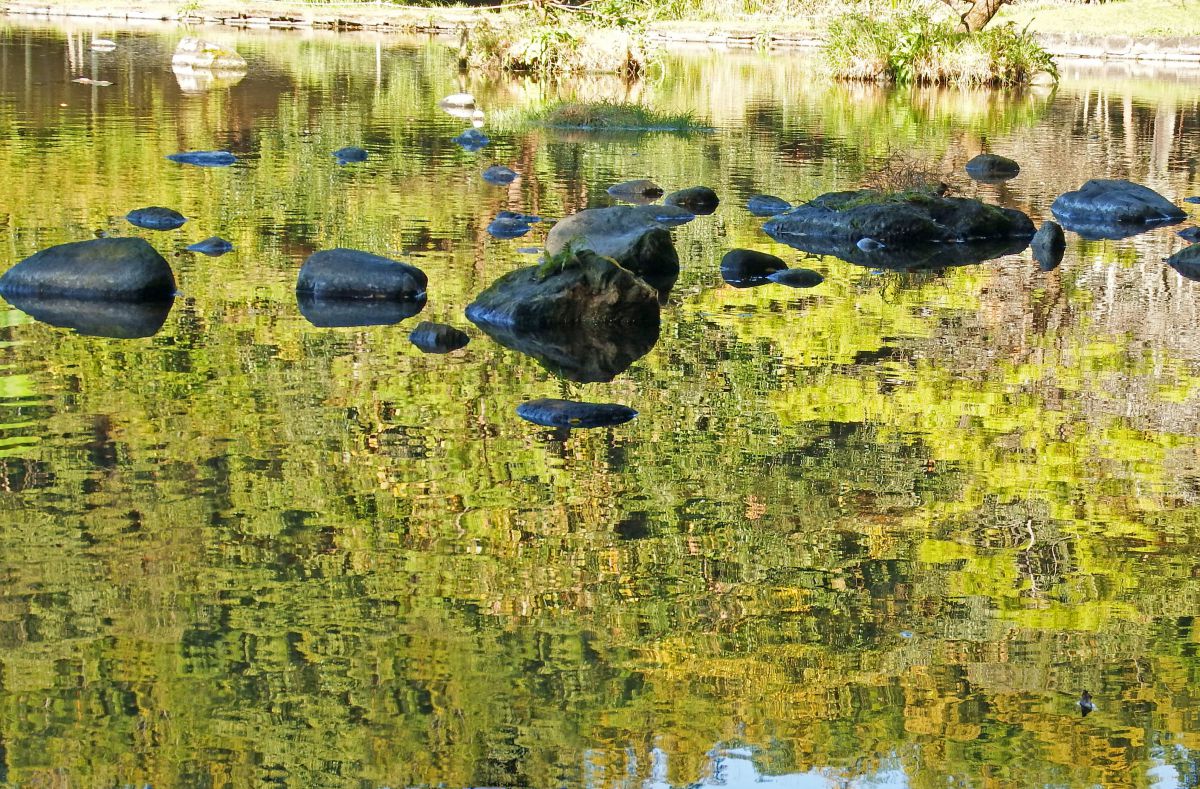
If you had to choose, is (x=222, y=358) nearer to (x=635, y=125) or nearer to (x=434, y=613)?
(x=434, y=613)

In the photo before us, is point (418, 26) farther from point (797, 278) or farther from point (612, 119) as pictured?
point (797, 278)

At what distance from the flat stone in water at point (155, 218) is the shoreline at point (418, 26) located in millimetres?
31044

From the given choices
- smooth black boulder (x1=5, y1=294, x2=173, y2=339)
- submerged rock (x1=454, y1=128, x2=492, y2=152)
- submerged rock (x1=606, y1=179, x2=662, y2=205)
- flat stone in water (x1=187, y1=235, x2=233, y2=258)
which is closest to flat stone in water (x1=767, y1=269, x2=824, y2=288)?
submerged rock (x1=606, y1=179, x2=662, y2=205)

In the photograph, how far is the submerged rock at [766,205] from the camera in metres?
14.5

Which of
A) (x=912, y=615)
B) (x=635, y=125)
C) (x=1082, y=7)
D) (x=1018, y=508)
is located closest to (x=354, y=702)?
(x=912, y=615)

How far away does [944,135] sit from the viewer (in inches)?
883

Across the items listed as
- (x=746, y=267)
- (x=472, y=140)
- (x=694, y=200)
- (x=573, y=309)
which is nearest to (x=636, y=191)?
(x=694, y=200)

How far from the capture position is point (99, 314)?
8.94 m

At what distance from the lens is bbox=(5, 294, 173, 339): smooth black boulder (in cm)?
854

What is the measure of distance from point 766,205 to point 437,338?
671 cm

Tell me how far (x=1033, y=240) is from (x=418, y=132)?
9.12m

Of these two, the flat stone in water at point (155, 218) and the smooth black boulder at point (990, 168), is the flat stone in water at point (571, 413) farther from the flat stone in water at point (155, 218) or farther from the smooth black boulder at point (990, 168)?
the smooth black boulder at point (990, 168)

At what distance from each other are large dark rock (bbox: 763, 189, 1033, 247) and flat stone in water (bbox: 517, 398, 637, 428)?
612cm

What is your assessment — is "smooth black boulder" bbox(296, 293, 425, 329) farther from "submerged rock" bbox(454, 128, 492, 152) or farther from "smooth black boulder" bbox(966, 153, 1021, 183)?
"smooth black boulder" bbox(966, 153, 1021, 183)
